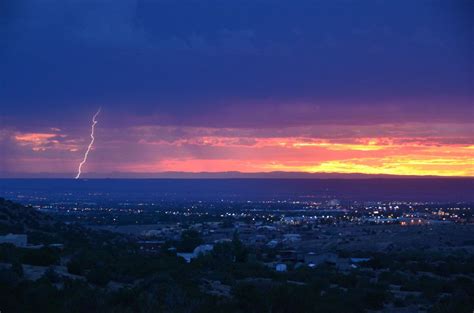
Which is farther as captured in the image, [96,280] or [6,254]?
[6,254]

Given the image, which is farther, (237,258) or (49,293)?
(237,258)

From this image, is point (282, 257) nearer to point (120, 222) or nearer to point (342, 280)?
point (342, 280)

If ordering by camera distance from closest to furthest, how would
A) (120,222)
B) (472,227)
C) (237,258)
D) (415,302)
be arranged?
(415,302) → (237,258) → (472,227) → (120,222)

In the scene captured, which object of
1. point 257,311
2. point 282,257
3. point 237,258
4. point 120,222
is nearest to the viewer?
point 257,311

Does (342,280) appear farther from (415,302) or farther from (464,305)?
(464,305)

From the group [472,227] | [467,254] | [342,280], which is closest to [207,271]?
[342,280]

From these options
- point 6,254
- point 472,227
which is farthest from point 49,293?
point 472,227

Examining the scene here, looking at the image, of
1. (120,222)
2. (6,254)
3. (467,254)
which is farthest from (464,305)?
(120,222)

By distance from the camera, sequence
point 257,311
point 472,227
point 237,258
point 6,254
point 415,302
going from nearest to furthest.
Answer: point 257,311
point 415,302
point 6,254
point 237,258
point 472,227

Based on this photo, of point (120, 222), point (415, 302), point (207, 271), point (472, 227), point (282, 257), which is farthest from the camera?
point (120, 222)
